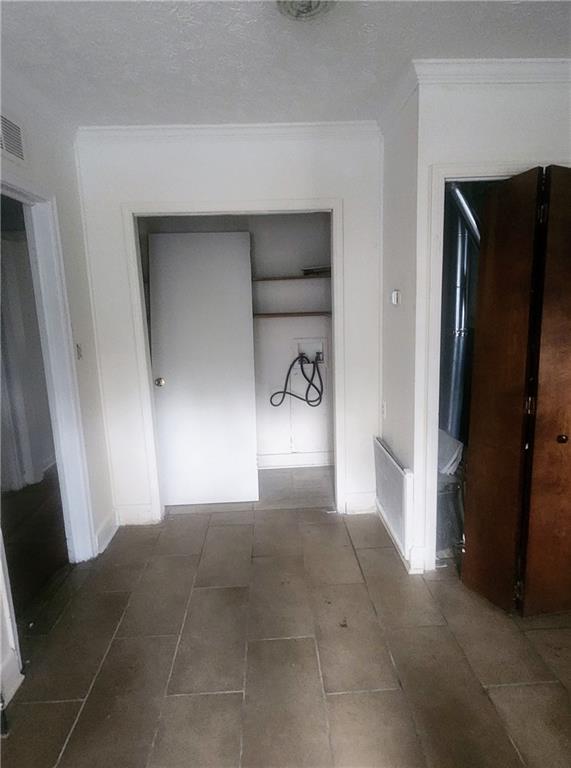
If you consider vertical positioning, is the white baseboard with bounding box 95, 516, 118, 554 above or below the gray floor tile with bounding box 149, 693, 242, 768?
above

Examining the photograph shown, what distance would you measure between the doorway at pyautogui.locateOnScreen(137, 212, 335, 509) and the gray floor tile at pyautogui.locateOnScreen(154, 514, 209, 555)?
24 centimetres

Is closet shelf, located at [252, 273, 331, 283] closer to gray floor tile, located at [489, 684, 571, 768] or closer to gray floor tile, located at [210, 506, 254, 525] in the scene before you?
gray floor tile, located at [210, 506, 254, 525]

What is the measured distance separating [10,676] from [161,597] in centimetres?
72

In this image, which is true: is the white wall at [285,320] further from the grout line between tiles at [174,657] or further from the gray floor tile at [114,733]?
the gray floor tile at [114,733]

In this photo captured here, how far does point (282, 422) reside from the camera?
13.4 ft

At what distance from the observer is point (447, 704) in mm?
1623

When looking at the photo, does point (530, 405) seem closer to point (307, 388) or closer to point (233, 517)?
point (233, 517)

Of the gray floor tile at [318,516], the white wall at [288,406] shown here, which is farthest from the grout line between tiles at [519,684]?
the white wall at [288,406]

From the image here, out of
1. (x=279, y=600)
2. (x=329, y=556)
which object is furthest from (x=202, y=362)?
(x=279, y=600)

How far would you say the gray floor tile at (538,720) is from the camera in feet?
4.69

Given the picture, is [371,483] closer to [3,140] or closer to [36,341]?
[36,341]

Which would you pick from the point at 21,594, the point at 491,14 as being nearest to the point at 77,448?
the point at 21,594

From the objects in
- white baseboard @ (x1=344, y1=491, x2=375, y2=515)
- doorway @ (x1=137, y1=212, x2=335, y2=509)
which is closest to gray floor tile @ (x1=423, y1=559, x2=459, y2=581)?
white baseboard @ (x1=344, y1=491, x2=375, y2=515)

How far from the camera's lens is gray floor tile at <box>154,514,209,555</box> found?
273 cm
